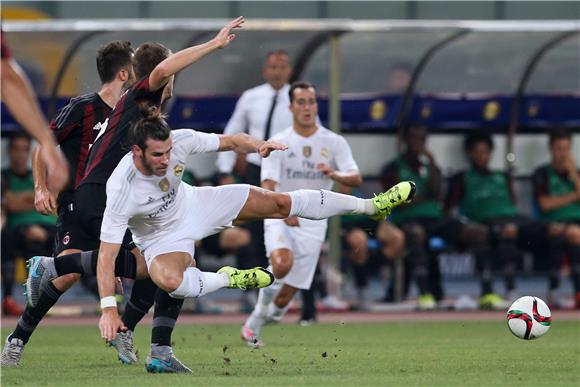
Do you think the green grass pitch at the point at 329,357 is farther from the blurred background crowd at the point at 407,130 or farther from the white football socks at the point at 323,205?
the blurred background crowd at the point at 407,130

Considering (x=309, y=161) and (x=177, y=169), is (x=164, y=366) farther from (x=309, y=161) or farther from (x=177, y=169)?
(x=309, y=161)

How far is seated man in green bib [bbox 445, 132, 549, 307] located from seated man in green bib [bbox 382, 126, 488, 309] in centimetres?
26

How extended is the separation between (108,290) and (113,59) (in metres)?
2.17

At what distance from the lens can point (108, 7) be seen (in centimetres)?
3106

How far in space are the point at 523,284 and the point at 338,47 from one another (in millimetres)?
7200

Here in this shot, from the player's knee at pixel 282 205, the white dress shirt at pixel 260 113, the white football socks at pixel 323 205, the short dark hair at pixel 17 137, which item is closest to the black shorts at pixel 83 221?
the player's knee at pixel 282 205

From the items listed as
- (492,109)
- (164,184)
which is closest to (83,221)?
(164,184)

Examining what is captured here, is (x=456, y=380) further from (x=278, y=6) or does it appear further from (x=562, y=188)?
(x=278, y=6)

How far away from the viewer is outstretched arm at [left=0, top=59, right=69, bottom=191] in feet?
20.2

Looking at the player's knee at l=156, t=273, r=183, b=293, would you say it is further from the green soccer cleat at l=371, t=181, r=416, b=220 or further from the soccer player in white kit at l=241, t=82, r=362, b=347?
the soccer player in white kit at l=241, t=82, r=362, b=347

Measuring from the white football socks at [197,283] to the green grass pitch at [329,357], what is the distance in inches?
19.1

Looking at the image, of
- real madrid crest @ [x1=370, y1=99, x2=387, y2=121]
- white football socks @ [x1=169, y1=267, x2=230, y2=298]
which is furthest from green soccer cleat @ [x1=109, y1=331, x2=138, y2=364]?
real madrid crest @ [x1=370, y1=99, x2=387, y2=121]

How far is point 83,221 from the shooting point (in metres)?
9.41

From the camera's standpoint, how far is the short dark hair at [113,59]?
32.1ft
